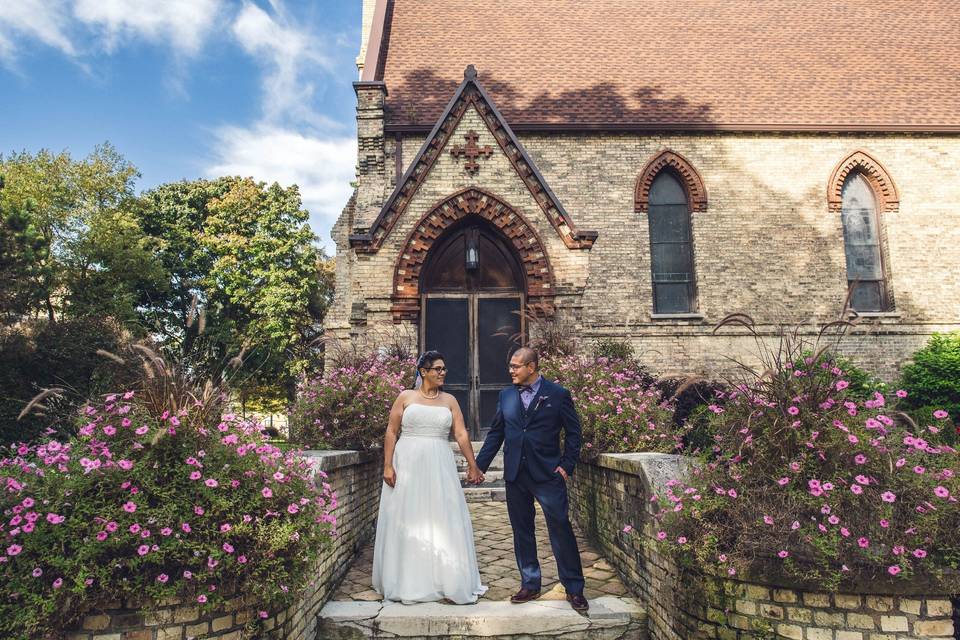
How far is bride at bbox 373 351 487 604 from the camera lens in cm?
441

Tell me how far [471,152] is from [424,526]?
811cm

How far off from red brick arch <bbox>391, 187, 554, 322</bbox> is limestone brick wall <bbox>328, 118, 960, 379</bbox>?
2757 millimetres

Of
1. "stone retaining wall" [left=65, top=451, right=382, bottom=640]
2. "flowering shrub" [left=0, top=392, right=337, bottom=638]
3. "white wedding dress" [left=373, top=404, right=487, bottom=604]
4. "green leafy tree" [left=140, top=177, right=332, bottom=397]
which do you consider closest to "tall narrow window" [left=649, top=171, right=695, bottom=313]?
"white wedding dress" [left=373, top=404, right=487, bottom=604]

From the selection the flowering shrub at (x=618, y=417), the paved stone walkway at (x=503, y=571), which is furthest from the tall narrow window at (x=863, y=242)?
the paved stone walkway at (x=503, y=571)

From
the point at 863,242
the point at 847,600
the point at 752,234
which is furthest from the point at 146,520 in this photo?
the point at 863,242

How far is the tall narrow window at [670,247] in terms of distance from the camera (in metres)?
14.2

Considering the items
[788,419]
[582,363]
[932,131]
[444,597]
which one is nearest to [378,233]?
[582,363]

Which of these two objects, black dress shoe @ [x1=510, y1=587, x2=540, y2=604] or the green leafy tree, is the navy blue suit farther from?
the green leafy tree

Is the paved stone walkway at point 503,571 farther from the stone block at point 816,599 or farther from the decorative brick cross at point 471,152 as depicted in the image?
the decorative brick cross at point 471,152

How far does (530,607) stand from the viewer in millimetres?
4289

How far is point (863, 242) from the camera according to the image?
1475 centimetres

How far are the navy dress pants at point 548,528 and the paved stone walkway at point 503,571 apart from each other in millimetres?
296

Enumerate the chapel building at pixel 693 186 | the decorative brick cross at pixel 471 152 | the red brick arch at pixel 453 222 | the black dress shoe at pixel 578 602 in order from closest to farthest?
the black dress shoe at pixel 578 602 → the red brick arch at pixel 453 222 → the decorative brick cross at pixel 471 152 → the chapel building at pixel 693 186

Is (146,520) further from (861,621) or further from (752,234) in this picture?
(752,234)
